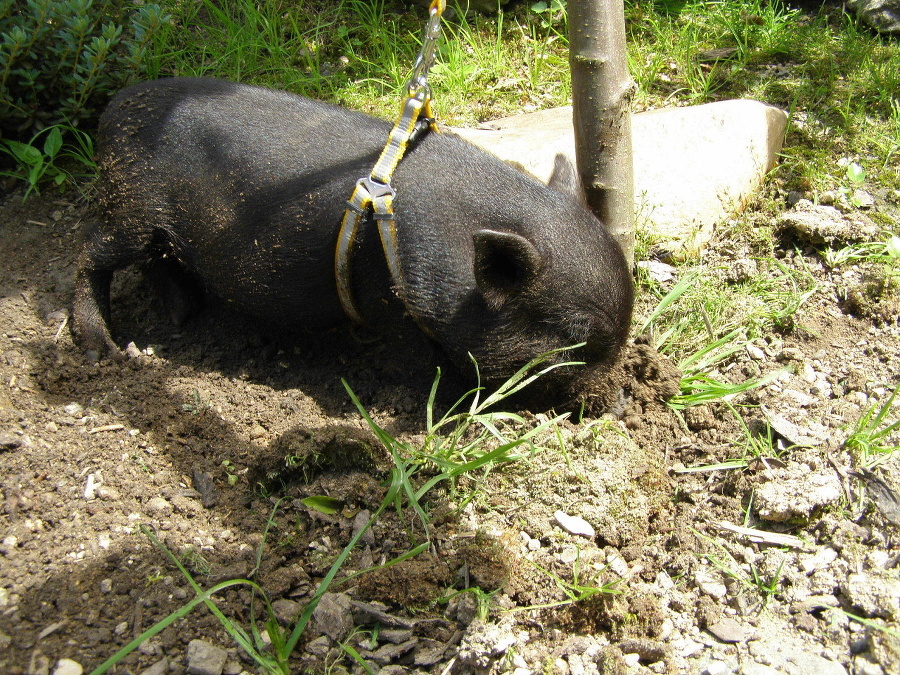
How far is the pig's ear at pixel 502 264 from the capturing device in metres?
2.89

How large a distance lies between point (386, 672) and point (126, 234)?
252 cm

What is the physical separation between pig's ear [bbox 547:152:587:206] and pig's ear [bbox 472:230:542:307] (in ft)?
2.00

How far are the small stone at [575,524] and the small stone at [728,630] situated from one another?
1.71 ft

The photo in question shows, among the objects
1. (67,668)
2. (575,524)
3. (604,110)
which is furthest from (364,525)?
(604,110)

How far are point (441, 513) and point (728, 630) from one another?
3.51 feet

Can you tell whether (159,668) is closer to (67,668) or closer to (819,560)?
(67,668)

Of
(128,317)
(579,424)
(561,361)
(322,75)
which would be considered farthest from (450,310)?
(322,75)

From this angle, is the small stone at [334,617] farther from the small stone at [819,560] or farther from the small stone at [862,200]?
the small stone at [862,200]

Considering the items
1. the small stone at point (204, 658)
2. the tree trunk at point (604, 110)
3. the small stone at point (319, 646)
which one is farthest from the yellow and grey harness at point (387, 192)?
the small stone at point (204, 658)

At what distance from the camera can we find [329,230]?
10.9 ft

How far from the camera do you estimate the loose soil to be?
7.75 feet

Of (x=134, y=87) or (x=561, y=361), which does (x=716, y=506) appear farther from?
(x=134, y=87)

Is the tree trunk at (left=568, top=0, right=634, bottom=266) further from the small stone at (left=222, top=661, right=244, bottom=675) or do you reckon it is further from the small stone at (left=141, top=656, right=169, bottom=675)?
the small stone at (left=141, top=656, right=169, bottom=675)

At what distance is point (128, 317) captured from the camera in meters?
4.12
